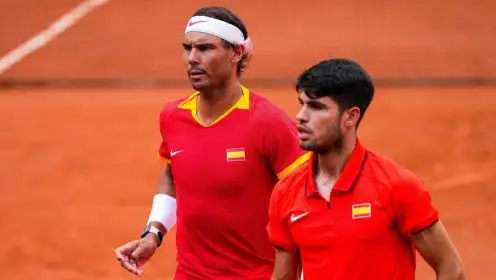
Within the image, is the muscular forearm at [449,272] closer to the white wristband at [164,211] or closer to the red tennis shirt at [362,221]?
the red tennis shirt at [362,221]

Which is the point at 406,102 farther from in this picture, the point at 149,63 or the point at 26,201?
the point at 26,201

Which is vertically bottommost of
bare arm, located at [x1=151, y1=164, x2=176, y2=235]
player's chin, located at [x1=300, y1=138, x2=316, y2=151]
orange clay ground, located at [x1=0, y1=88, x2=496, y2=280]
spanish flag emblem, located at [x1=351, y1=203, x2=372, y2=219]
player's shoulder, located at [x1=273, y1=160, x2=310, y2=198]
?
orange clay ground, located at [x1=0, y1=88, x2=496, y2=280]

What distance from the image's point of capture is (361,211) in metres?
4.85

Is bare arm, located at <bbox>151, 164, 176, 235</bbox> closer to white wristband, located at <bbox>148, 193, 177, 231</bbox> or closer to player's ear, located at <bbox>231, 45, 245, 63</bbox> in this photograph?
white wristband, located at <bbox>148, 193, 177, 231</bbox>

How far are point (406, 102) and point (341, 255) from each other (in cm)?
1059

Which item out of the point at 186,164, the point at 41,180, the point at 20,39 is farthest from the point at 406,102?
the point at 186,164

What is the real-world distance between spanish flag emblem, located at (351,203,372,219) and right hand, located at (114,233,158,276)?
179cm

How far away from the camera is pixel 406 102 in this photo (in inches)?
602

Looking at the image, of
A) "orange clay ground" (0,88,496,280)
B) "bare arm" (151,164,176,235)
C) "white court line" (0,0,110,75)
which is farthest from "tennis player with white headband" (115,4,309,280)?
"white court line" (0,0,110,75)

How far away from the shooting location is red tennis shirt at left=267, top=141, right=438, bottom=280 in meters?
4.80

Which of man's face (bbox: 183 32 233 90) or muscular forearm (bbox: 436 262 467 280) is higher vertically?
man's face (bbox: 183 32 233 90)

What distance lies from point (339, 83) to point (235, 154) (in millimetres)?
1383

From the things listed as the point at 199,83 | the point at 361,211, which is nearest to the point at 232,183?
the point at 199,83

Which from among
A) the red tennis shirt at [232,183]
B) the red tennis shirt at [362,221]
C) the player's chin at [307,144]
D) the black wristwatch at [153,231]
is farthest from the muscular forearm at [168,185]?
the player's chin at [307,144]
